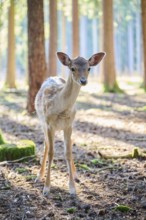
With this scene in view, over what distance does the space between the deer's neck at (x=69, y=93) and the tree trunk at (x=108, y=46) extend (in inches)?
598

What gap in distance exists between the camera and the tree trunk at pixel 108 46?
67.4 ft

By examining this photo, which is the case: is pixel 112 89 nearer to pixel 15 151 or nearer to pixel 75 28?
pixel 75 28

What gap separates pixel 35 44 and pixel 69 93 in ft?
22.6

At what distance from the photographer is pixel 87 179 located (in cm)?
630

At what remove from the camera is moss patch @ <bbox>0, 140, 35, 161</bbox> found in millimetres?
7227

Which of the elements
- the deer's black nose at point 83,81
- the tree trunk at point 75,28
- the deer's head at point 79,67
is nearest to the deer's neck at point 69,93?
the deer's head at point 79,67

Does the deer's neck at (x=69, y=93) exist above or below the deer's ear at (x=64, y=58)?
below

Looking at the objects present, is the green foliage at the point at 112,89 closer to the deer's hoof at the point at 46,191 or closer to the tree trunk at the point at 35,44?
the tree trunk at the point at 35,44

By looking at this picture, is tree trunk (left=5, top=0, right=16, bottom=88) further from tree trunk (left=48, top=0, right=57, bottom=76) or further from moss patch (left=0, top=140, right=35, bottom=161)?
moss patch (left=0, top=140, right=35, bottom=161)

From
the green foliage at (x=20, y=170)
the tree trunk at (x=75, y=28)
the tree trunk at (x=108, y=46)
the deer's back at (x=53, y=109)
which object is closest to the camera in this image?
the deer's back at (x=53, y=109)

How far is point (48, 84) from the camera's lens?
21.4 feet

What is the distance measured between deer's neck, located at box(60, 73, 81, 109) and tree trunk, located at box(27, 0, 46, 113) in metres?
6.74

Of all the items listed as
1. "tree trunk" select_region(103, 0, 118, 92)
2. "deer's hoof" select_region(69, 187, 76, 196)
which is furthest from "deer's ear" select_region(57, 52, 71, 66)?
"tree trunk" select_region(103, 0, 118, 92)

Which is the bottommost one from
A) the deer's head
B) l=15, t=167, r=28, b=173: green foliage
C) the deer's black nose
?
l=15, t=167, r=28, b=173: green foliage
